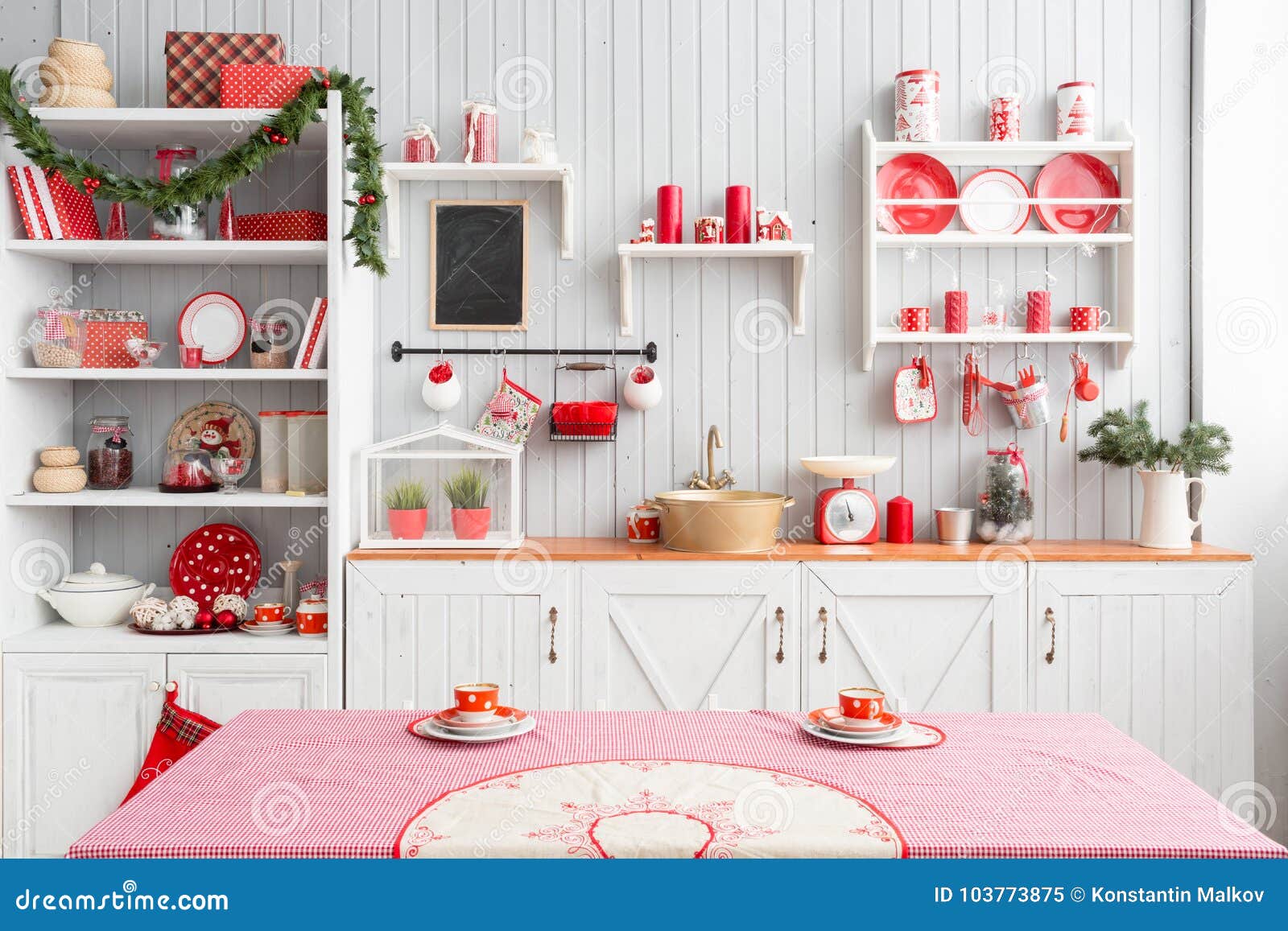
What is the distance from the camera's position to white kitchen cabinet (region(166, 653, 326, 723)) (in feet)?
9.48

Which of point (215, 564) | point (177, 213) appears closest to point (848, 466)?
point (215, 564)

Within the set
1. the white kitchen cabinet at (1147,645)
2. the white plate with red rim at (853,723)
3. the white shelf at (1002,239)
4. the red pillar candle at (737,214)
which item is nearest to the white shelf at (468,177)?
the red pillar candle at (737,214)

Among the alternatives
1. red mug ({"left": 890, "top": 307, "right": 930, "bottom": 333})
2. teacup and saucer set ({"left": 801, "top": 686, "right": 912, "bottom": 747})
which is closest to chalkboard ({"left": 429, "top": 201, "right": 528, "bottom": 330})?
red mug ({"left": 890, "top": 307, "right": 930, "bottom": 333})

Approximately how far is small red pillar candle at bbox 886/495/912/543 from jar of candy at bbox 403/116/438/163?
173 cm

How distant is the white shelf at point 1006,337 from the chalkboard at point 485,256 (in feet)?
3.63

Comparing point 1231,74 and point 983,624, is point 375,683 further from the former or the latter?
point 1231,74

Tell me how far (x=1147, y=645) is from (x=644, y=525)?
4.64ft

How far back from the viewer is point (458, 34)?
3.27 meters

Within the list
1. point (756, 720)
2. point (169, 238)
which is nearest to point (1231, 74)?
point (756, 720)

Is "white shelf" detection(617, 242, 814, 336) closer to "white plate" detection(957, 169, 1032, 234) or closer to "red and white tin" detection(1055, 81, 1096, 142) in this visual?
"white plate" detection(957, 169, 1032, 234)

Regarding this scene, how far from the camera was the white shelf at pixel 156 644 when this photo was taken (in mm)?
2883

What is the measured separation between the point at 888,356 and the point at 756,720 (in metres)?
1.84

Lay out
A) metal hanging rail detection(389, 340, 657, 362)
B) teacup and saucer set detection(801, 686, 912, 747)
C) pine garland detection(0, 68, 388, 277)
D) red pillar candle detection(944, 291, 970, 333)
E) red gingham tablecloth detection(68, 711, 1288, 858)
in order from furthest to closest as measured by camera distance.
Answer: metal hanging rail detection(389, 340, 657, 362) → red pillar candle detection(944, 291, 970, 333) → pine garland detection(0, 68, 388, 277) → teacup and saucer set detection(801, 686, 912, 747) → red gingham tablecloth detection(68, 711, 1288, 858)
